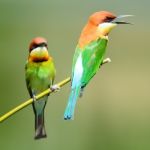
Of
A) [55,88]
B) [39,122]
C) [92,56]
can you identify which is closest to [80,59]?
[92,56]

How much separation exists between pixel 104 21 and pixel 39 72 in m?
0.36

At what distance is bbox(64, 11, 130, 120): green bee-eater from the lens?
10.9 ft

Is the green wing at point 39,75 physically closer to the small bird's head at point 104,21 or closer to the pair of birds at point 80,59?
the pair of birds at point 80,59

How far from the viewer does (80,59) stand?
3383mm

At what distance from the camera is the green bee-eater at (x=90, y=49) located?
3.33m

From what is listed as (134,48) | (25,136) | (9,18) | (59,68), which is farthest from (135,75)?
(59,68)

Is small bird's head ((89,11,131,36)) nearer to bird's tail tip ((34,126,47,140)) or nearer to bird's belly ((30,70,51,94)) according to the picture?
bird's belly ((30,70,51,94))

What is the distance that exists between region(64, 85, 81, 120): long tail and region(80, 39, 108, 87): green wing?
97 millimetres

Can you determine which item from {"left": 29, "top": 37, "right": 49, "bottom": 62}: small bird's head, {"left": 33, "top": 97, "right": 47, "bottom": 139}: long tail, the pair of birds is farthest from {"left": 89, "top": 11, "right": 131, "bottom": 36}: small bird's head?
{"left": 33, "top": 97, "right": 47, "bottom": 139}: long tail

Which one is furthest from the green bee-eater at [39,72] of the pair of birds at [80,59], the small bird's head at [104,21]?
the small bird's head at [104,21]

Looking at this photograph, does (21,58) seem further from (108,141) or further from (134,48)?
(134,48)

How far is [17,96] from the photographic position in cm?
401

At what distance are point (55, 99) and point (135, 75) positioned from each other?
148 cm

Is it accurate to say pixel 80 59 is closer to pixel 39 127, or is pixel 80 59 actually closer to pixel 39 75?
pixel 39 75
